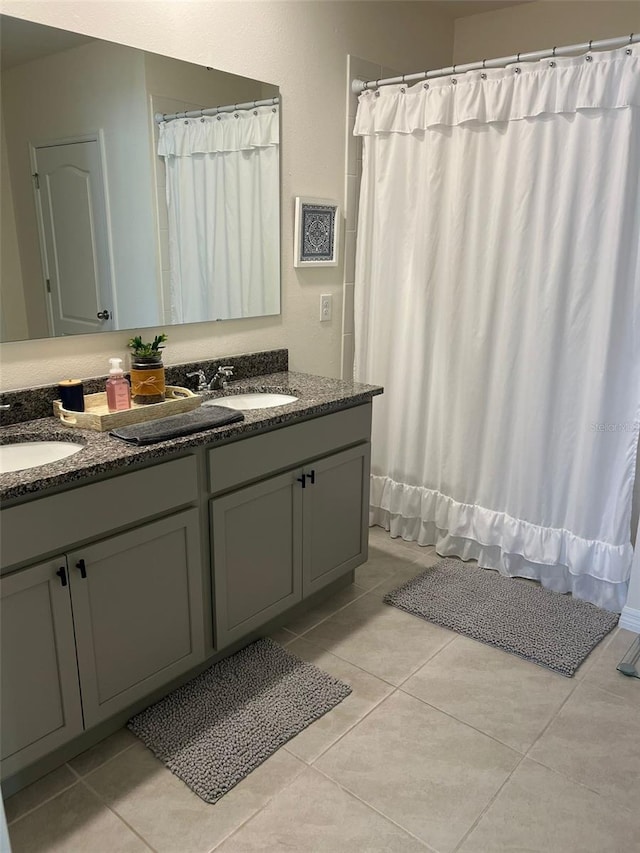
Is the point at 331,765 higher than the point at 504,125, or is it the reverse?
the point at 504,125

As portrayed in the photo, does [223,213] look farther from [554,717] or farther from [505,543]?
[554,717]

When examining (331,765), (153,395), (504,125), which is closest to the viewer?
(331,765)

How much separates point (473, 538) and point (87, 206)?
1990 mm

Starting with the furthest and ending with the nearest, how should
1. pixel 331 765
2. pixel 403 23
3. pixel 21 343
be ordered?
pixel 403 23 < pixel 21 343 < pixel 331 765

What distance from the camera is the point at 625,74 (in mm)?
2158

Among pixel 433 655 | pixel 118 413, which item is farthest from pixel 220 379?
pixel 433 655

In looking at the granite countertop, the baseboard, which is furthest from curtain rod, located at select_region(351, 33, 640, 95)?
the baseboard

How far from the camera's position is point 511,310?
8.37 ft

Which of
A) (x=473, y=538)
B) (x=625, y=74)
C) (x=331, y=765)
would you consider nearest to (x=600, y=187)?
(x=625, y=74)

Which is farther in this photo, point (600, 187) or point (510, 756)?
point (600, 187)

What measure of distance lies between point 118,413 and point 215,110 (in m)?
1.17

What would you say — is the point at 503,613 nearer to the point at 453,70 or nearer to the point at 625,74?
the point at 625,74

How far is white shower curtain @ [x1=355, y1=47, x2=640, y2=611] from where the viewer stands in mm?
2303

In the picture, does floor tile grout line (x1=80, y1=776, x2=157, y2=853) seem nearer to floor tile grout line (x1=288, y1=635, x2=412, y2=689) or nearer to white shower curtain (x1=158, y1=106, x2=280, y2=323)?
floor tile grout line (x1=288, y1=635, x2=412, y2=689)
